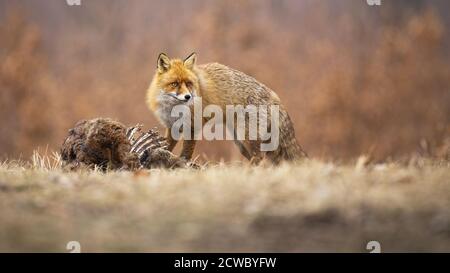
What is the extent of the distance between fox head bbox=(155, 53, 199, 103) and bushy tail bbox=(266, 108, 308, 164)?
130 centimetres

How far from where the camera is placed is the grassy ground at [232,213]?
13.2ft

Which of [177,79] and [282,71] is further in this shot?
[282,71]

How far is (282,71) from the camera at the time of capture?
15.1 m

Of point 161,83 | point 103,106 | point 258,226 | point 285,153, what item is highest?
point 103,106

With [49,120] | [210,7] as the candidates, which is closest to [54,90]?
[49,120]

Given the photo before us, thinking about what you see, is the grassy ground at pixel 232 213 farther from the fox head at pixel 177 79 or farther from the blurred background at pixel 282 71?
the blurred background at pixel 282 71

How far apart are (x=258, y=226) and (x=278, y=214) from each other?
210mm

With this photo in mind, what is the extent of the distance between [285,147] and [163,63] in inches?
81.7

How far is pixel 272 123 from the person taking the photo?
797 centimetres

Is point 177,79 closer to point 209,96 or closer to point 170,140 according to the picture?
point 209,96

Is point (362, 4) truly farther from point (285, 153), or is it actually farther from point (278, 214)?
point (278, 214)

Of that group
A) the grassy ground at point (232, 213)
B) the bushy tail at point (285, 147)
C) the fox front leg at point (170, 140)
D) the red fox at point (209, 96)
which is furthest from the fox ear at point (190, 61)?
the grassy ground at point (232, 213)

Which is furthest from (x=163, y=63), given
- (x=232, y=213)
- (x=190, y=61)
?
(x=232, y=213)
